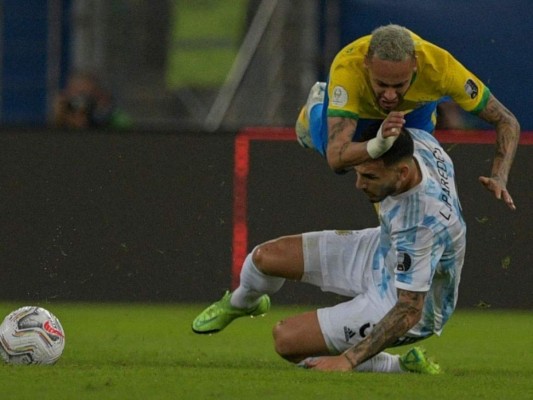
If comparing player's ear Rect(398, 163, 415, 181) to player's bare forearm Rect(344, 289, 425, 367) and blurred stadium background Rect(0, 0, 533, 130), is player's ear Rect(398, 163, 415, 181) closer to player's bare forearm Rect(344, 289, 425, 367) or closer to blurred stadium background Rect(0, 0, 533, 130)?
player's bare forearm Rect(344, 289, 425, 367)

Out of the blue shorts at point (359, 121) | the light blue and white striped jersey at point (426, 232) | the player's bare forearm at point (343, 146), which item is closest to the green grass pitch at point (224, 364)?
the light blue and white striped jersey at point (426, 232)

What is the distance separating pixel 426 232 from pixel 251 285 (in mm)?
1215

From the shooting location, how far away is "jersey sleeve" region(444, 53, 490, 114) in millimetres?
8562

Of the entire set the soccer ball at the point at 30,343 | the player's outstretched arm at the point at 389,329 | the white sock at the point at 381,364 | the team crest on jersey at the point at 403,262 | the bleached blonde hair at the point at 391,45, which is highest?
the bleached blonde hair at the point at 391,45

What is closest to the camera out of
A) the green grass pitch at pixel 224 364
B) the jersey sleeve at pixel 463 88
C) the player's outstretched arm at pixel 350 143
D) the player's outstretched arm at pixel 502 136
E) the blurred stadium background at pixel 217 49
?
the green grass pitch at pixel 224 364

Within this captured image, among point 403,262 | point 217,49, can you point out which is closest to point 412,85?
point 403,262

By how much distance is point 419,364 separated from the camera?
8266mm

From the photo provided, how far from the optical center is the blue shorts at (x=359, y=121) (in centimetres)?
877

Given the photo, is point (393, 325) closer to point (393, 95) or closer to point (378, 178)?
point (378, 178)

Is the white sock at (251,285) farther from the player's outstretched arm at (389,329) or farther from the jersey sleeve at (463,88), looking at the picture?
the jersey sleeve at (463,88)

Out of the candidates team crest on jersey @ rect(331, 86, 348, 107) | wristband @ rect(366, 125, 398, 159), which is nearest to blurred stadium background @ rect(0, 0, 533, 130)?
team crest on jersey @ rect(331, 86, 348, 107)

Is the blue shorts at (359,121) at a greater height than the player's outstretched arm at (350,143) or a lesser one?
lesser

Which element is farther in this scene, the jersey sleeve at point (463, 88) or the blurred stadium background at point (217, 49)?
the blurred stadium background at point (217, 49)

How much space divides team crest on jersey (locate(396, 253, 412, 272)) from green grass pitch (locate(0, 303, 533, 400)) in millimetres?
498
